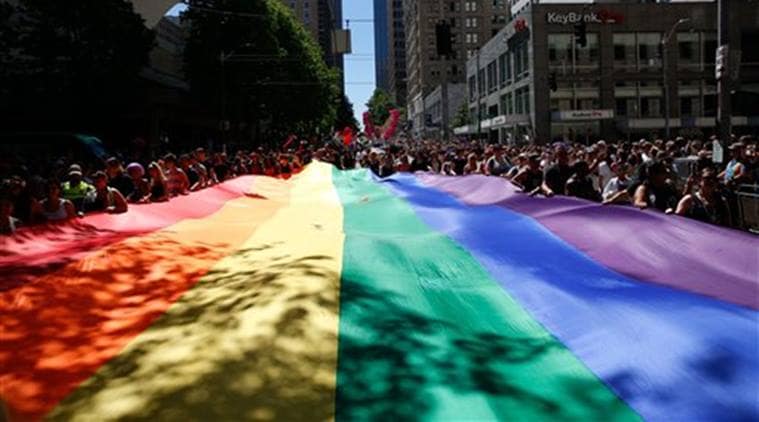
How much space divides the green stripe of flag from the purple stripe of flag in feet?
4.50

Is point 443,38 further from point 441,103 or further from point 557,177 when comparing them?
point 441,103

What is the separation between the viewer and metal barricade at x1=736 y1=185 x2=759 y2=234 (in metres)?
11.5

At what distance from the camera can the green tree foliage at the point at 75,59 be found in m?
30.6

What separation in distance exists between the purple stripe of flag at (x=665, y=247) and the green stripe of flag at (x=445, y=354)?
54.0 inches

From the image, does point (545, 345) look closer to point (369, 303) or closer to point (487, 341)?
point (487, 341)

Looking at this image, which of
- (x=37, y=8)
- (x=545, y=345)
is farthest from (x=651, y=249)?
(x=37, y=8)

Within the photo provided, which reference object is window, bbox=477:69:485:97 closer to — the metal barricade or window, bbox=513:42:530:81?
window, bbox=513:42:530:81

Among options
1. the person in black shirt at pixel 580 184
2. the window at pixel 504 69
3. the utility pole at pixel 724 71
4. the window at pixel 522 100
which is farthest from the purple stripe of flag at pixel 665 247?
the window at pixel 504 69

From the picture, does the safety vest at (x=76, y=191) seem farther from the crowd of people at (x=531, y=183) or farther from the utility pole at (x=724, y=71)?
the utility pole at (x=724, y=71)

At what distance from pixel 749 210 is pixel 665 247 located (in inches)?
248

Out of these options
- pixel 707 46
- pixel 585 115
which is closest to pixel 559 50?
pixel 585 115

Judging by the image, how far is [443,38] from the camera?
25.0 m

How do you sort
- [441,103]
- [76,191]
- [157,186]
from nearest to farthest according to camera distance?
[76,191], [157,186], [441,103]

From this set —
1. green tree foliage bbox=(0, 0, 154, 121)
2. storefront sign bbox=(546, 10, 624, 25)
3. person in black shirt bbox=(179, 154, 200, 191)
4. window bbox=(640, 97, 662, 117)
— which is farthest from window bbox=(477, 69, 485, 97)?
person in black shirt bbox=(179, 154, 200, 191)
